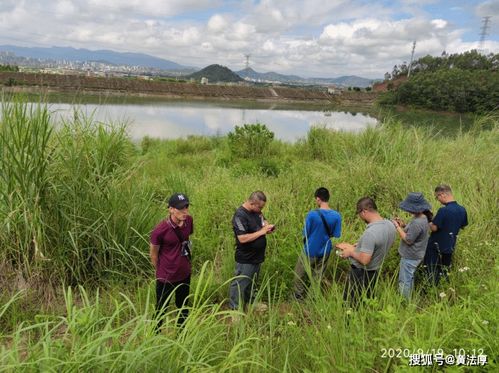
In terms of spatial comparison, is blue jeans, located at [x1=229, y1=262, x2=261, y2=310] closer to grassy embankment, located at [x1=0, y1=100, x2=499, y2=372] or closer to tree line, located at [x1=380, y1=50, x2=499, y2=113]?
grassy embankment, located at [x1=0, y1=100, x2=499, y2=372]

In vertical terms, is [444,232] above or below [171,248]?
above

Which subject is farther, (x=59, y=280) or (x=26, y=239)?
(x=59, y=280)

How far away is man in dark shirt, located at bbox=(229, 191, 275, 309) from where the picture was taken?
325 cm

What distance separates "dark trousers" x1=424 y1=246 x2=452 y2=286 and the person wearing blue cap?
0.82 feet

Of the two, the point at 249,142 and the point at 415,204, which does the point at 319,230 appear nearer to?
the point at 415,204

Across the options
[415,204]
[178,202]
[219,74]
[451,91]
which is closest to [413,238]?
[415,204]

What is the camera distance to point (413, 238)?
3.14 meters

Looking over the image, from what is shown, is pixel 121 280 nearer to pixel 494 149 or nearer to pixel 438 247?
pixel 438 247

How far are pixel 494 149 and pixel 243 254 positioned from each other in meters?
5.93

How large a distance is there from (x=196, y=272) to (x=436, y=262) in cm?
243

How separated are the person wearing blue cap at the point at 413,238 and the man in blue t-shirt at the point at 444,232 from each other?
0.57 feet

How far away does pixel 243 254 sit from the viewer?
3.30m

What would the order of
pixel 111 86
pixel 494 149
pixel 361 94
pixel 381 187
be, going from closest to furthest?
pixel 381 187 → pixel 494 149 → pixel 111 86 → pixel 361 94

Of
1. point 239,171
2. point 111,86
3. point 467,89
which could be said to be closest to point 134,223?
point 239,171
